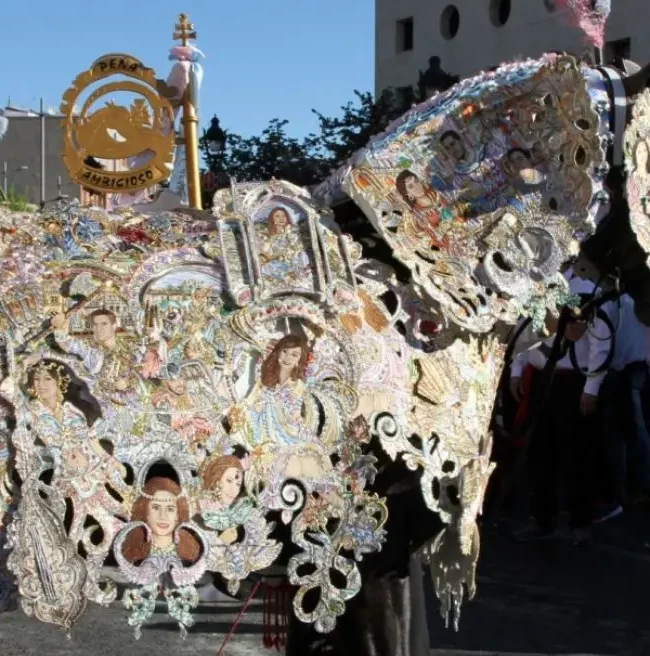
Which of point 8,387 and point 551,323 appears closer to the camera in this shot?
point 8,387

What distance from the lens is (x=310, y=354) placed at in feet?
7.74

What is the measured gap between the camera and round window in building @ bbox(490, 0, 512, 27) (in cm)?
2355

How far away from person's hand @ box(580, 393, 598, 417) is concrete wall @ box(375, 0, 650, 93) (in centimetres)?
1283

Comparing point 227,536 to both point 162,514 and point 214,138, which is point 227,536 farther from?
point 214,138

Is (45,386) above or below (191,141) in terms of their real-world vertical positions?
below

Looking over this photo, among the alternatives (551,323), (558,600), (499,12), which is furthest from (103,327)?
(499,12)

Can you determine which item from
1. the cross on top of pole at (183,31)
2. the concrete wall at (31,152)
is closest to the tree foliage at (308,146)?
the concrete wall at (31,152)

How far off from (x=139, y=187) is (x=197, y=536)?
3.43 ft

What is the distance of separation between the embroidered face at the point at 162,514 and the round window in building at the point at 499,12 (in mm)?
22379

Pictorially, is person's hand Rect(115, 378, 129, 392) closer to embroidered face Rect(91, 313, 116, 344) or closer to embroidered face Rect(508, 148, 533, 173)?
embroidered face Rect(91, 313, 116, 344)

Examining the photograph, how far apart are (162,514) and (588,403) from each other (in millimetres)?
4534

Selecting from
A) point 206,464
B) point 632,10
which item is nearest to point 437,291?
point 206,464

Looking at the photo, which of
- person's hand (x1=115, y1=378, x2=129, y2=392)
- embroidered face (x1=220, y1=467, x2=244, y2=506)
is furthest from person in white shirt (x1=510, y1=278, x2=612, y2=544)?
person's hand (x1=115, y1=378, x2=129, y2=392)

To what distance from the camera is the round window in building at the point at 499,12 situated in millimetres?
23547
